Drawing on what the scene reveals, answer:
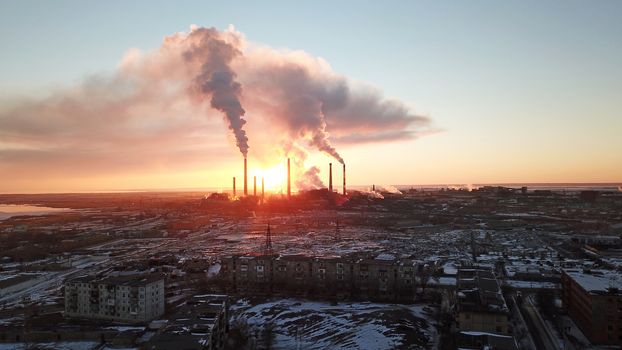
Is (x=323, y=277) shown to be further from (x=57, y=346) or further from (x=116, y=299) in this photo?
(x=57, y=346)

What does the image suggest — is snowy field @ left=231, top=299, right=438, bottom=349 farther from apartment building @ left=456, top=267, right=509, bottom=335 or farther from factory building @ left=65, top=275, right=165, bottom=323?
factory building @ left=65, top=275, right=165, bottom=323

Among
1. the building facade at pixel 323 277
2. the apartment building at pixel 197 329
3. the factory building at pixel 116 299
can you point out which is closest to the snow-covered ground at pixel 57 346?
the factory building at pixel 116 299

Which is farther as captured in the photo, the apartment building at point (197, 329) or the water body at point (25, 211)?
the water body at point (25, 211)

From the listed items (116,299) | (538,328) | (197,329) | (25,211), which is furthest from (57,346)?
(25,211)

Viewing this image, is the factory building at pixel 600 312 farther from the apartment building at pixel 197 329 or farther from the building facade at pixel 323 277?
the apartment building at pixel 197 329

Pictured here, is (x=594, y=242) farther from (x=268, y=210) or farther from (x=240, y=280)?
(x=268, y=210)

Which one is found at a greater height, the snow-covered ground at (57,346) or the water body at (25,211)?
the water body at (25,211)
